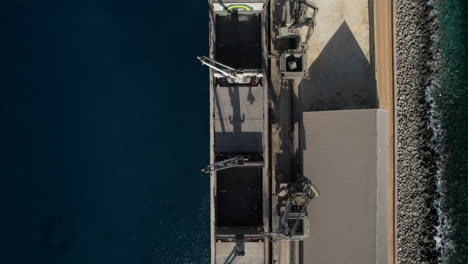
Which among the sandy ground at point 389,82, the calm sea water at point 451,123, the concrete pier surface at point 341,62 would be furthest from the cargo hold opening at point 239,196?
the calm sea water at point 451,123

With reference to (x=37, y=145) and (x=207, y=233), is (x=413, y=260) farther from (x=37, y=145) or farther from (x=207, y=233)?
(x=37, y=145)

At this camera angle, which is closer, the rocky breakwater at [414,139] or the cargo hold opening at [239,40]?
the cargo hold opening at [239,40]

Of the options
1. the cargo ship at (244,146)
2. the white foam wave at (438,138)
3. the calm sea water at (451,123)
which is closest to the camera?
the cargo ship at (244,146)

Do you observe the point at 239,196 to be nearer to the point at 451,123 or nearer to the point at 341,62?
the point at 341,62

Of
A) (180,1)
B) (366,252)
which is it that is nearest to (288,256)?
(366,252)

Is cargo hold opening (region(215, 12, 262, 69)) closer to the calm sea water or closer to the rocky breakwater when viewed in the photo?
the rocky breakwater

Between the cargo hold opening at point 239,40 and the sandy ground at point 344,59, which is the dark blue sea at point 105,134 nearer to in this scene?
the cargo hold opening at point 239,40
